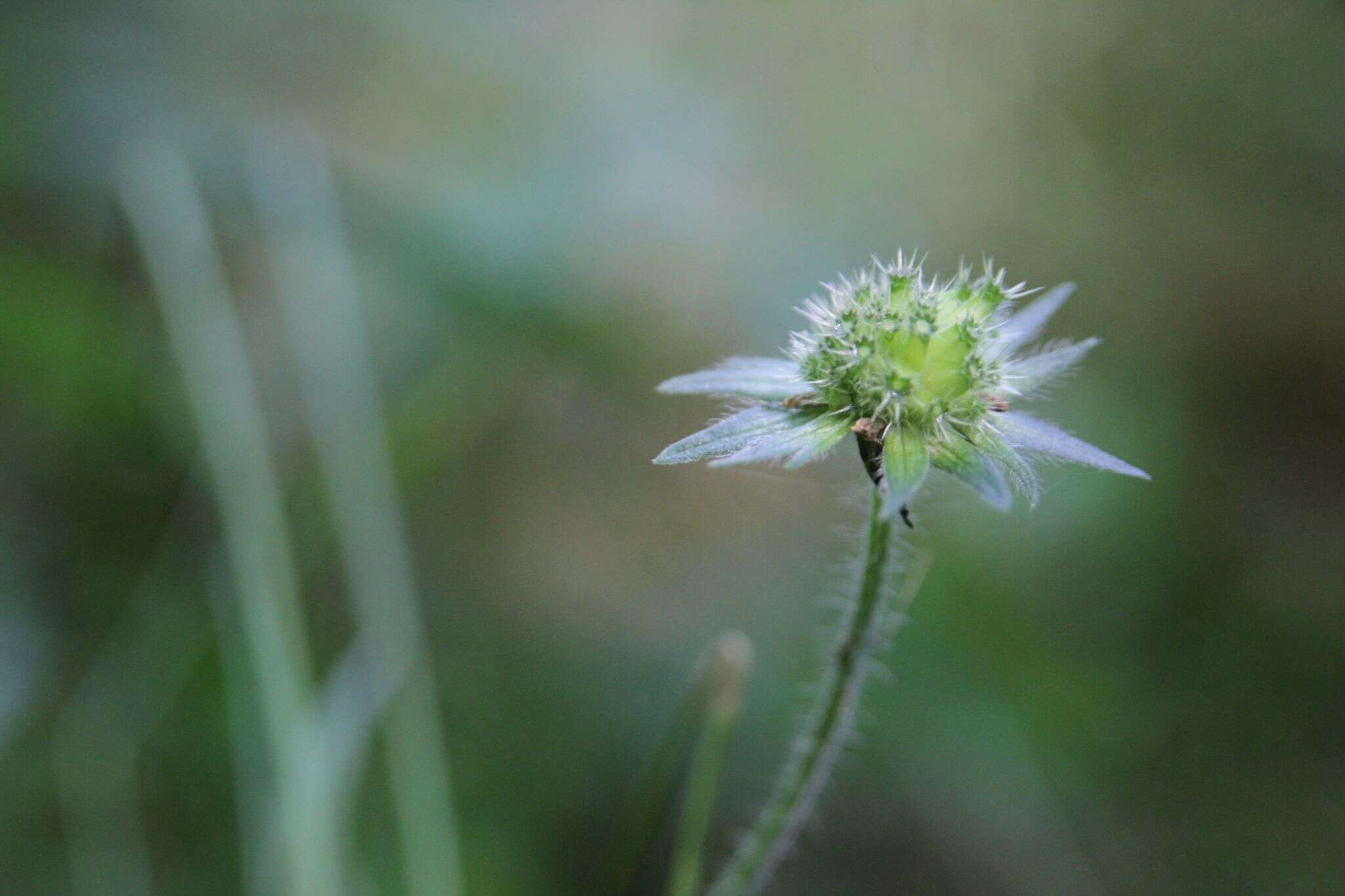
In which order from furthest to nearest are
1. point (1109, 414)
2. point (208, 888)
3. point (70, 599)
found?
point (1109, 414)
point (70, 599)
point (208, 888)

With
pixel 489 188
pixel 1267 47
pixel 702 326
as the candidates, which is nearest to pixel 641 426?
pixel 702 326

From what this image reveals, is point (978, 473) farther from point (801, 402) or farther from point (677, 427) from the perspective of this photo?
point (677, 427)

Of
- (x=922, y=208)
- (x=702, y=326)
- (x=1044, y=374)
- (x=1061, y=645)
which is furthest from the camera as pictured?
(x=922, y=208)

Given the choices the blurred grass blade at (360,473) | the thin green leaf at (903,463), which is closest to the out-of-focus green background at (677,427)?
the blurred grass blade at (360,473)

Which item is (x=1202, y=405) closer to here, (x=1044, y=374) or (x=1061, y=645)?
(x=1061, y=645)

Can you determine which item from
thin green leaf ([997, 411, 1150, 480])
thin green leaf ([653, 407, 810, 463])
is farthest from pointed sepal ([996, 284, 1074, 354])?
thin green leaf ([653, 407, 810, 463])

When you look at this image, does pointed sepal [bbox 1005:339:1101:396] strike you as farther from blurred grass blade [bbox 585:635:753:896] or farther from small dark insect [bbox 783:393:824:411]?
blurred grass blade [bbox 585:635:753:896]

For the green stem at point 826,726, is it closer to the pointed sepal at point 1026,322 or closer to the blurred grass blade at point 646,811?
the pointed sepal at point 1026,322
